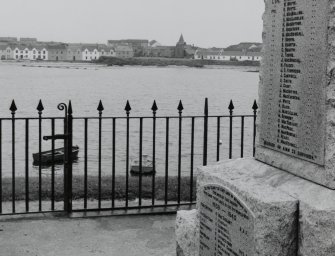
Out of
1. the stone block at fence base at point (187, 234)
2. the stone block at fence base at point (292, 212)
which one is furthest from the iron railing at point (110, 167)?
the stone block at fence base at point (292, 212)

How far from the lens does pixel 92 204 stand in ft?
27.5

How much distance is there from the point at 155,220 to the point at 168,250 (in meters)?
1.08

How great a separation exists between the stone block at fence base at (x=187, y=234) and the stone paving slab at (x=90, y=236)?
2.34 ft

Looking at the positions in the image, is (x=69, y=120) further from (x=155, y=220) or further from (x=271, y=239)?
(x=271, y=239)

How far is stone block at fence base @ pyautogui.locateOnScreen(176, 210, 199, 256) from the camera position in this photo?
5062 millimetres

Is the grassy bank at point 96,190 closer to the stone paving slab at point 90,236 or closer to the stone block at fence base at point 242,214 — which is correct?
the stone paving slab at point 90,236

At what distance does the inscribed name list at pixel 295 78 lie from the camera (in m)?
3.94

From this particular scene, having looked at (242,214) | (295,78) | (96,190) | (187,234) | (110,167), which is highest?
(295,78)

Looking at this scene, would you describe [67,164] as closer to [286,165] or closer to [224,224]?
[224,224]

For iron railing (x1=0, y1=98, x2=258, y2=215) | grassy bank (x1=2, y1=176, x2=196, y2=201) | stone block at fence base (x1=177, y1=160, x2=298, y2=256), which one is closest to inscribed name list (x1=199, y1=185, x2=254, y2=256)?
stone block at fence base (x1=177, y1=160, x2=298, y2=256)

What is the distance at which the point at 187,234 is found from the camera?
203 inches

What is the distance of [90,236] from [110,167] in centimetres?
1695

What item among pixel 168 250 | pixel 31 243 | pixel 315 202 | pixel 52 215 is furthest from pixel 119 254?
pixel 315 202

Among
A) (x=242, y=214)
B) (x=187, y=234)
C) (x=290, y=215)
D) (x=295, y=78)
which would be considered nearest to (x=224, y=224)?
(x=242, y=214)
